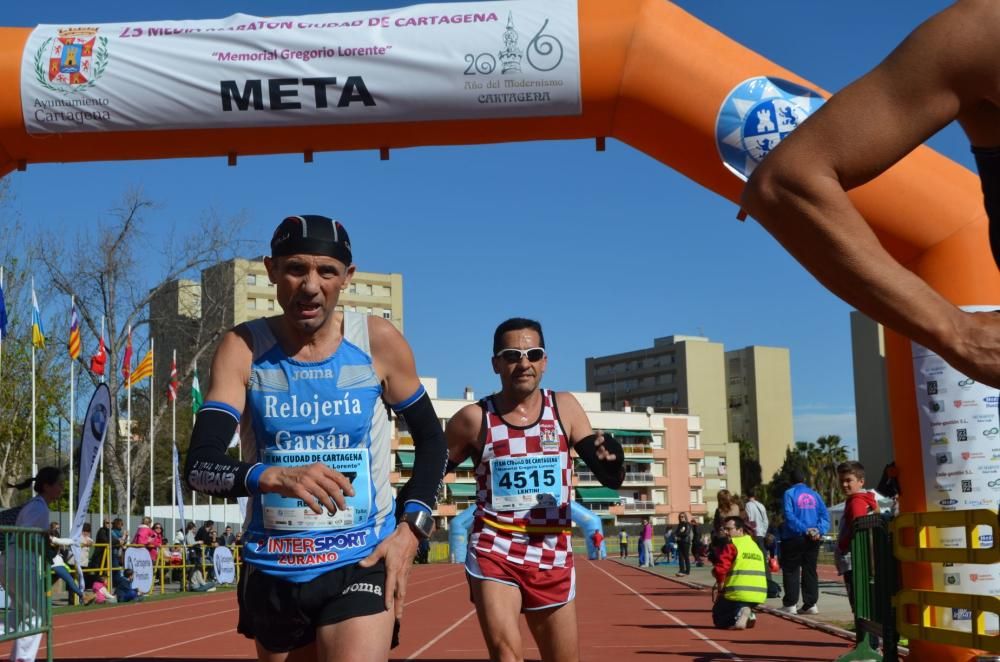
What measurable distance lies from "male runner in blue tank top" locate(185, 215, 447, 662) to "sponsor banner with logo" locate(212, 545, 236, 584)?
2608 cm

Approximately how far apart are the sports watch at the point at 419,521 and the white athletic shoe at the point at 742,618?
11306 mm

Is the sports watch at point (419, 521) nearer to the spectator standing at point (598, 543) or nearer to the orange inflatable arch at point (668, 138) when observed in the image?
the spectator standing at point (598, 543)

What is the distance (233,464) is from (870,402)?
117 m

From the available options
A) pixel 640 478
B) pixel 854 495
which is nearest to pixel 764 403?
pixel 640 478

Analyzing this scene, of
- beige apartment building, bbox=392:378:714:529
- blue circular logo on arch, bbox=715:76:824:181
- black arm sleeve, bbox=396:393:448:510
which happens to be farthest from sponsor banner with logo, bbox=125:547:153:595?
beige apartment building, bbox=392:378:714:529

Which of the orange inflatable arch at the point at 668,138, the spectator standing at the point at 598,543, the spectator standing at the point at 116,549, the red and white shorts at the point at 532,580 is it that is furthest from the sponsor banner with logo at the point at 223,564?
the red and white shorts at the point at 532,580

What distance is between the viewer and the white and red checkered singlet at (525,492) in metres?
6.58

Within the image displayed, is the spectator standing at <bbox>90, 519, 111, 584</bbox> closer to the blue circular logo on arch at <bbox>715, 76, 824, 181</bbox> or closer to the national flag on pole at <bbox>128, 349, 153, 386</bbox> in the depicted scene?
the national flag on pole at <bbox>128, 349, 153, 386</bbox>

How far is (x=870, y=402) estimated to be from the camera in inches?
4532

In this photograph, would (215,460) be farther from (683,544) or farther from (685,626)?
(683,544)

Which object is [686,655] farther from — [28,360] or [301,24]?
[28,360]

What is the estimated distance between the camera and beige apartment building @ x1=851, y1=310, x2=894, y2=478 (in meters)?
112

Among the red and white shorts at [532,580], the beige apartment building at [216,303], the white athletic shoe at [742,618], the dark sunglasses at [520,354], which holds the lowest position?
the white athletic shoe at [742,618]

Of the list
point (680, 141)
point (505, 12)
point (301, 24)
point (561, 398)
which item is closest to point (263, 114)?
point (301, 24)
